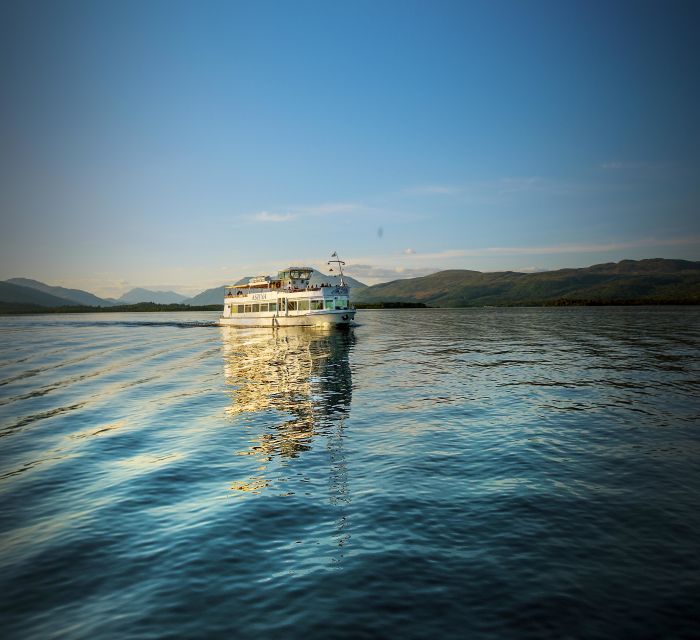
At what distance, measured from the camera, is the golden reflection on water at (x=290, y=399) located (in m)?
17.0

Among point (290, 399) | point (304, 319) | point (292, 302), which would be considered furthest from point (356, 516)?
point (292, 302)

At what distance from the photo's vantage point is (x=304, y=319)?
87.8 metres

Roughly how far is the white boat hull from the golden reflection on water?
99.7 ft

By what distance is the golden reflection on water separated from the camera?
55.7 ft

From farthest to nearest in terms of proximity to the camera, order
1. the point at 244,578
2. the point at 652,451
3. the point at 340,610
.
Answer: the point at 652,451 < the point at 244,578 < the point at 340,610

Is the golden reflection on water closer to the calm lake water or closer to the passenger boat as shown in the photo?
the calm lake water

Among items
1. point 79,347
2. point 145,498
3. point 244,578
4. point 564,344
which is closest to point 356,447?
point 145,498

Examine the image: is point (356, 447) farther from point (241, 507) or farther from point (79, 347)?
point (79, 347)

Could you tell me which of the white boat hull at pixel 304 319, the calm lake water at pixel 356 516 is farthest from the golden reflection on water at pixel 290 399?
the white boat hull at pixel 304 319

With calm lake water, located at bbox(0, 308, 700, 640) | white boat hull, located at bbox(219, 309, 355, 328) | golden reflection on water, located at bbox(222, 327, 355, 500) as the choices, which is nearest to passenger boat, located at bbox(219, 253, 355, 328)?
white boat hull, located at bbox(219, 309, 355, 328)

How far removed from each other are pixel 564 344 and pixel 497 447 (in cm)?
4664

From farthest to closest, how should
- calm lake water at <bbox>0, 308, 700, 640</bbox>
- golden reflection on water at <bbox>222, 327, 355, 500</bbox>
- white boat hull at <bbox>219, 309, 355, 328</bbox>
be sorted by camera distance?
white boat hull at <bbox>219, 309, 355, 328</bbox>, golden reflection on water at <bbox>222, 327, 355, 500</bbox>, calm lake water at <bbox>0, 308, 700, 640</bbox>

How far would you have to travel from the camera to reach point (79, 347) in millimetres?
65812

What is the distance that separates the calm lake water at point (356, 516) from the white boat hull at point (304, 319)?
5773cm
